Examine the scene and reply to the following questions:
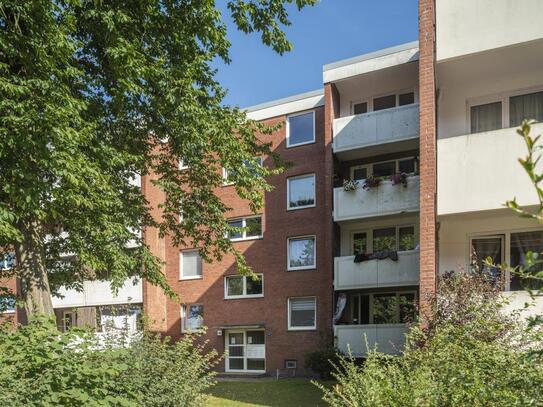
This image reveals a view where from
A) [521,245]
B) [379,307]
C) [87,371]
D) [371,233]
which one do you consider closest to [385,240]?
[371,233]

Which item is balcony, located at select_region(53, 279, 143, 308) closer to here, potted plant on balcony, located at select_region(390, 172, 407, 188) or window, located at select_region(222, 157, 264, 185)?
potted plant on balcony, located at select_region(390, 172, 407, 188)

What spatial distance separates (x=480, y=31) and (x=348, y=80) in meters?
6.90

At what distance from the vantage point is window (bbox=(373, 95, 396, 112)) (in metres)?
19.0

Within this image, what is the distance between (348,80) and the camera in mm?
18938

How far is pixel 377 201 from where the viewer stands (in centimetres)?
1711

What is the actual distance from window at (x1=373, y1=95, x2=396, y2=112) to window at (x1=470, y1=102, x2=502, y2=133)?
207 inches

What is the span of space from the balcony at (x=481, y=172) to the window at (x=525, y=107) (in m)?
1.61

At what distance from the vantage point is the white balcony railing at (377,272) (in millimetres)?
16250

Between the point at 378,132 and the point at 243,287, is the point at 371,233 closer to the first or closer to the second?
the point at 378,132

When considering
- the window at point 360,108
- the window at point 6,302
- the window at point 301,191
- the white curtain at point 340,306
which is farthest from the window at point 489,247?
the window at point 6,302

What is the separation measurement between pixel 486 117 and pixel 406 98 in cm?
531

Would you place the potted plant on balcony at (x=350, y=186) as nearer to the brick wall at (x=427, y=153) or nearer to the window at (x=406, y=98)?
the window at (x=406, y=98)

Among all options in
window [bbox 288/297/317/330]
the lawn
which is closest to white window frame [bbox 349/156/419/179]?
window [bbox 288/297/317/330]

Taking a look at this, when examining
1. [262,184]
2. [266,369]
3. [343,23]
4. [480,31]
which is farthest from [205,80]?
[266,369]
